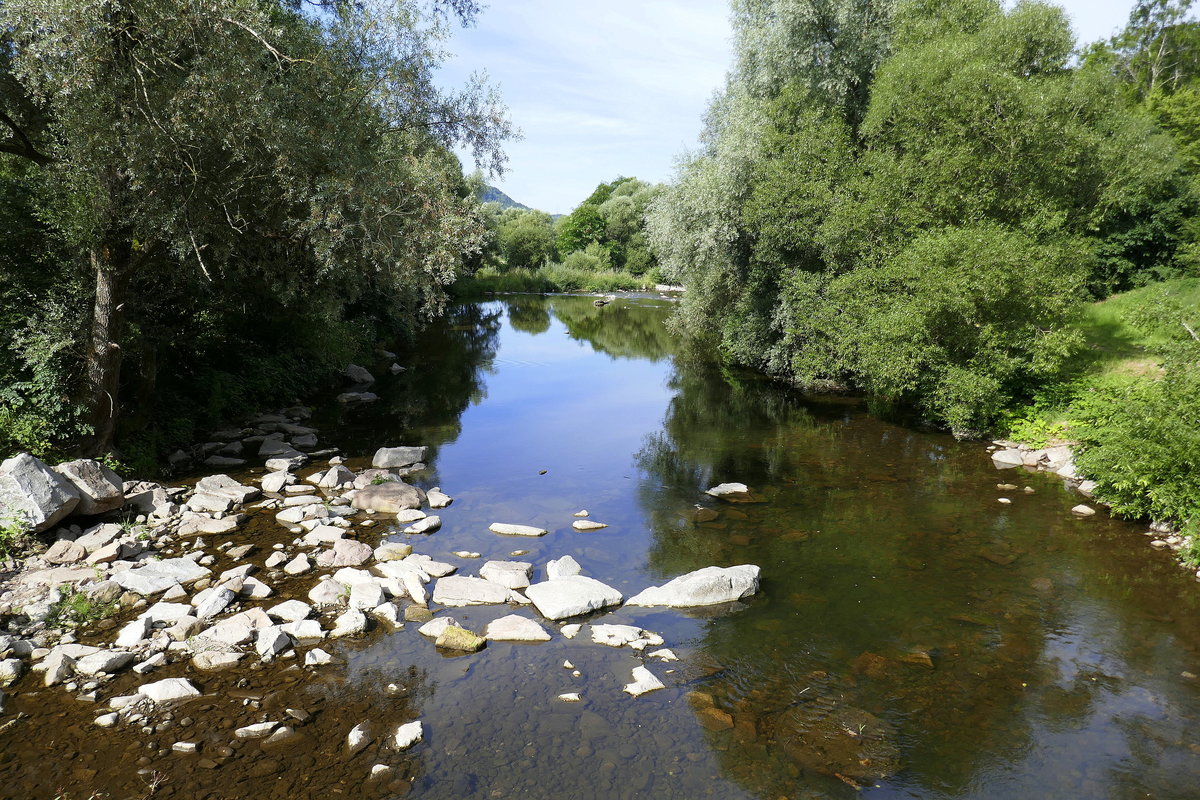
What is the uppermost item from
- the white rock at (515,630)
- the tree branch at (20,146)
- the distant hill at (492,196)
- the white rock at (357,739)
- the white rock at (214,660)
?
the distant hill at (492,196)

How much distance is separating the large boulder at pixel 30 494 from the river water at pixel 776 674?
2.98 meters

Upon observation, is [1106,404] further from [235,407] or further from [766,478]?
[235,407]

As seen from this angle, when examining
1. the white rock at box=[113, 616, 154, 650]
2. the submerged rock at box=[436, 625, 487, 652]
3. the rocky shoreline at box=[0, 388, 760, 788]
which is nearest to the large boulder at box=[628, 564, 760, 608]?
the rocky shoreline at box=[0, 388, 760, 788]

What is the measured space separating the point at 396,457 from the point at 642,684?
10.3 m

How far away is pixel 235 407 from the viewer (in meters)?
18.5

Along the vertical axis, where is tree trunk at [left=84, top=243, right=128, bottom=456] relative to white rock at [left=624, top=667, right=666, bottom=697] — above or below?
above

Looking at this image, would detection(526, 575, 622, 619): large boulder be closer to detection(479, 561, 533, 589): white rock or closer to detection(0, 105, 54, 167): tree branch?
detection(479, 561, 533, 589): white rock

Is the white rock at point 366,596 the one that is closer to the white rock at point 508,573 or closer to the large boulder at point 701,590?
the white rock at point 508,573

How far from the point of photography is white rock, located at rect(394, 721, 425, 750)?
670cm

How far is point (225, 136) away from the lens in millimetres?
11281

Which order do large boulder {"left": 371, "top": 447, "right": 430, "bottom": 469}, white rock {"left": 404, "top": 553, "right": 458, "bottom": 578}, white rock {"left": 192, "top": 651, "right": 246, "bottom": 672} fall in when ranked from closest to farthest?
white rock {"left": 192, "top": 651, "right": 246, "bottom": 672}, white rock {"left": 404, "top": 553, "right": 458, "bottom": 578}, large boulder {"left": 371, "top": 447, "right": 430, "bottom": 469}

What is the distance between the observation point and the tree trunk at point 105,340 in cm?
1248

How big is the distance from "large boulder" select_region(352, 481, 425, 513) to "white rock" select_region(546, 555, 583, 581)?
153 inches

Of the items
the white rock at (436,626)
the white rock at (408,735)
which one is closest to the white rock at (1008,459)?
the white rock at (436,626)
